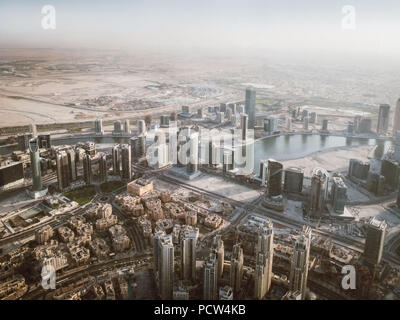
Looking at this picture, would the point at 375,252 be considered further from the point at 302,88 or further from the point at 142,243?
the point at 302,88

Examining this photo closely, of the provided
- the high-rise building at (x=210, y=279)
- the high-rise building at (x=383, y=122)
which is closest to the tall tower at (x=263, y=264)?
the high-rise building at (x=210, y=279)

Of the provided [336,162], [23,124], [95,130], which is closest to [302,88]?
[336,162]

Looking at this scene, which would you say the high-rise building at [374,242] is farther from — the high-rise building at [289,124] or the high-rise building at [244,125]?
the high-rise building at [289,124]

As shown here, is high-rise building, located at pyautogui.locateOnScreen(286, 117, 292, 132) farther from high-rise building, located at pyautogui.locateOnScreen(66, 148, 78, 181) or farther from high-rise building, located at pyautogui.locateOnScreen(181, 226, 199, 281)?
high-rise building, located at pyautogui.locateOnScreen(181, 226, 199, 281)

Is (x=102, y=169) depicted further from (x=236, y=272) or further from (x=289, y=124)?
(x=289, y=124)

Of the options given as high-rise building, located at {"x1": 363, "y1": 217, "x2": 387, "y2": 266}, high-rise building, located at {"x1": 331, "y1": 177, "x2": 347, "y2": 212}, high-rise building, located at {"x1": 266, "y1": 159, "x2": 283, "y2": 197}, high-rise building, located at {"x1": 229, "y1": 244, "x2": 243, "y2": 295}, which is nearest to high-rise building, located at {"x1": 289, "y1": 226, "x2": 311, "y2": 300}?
high-rise building, located at {"x1": 229, "y1": 244, "x2": 243, "y2": 295}

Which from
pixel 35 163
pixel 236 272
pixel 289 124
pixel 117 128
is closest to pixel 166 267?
pixel 236 272

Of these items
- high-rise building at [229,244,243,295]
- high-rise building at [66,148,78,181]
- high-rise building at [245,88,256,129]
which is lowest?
high-rise building at [229,244,243,295]
